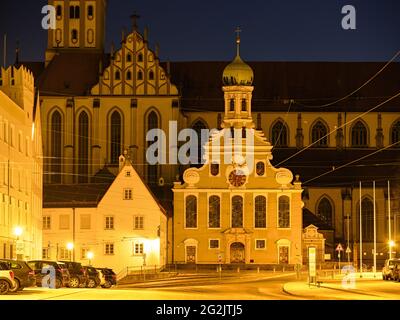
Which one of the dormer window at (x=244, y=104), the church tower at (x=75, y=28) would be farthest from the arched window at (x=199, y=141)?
the church tower at (x=75, y=28)

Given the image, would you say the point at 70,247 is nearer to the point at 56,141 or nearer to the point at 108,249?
the point at 108,249

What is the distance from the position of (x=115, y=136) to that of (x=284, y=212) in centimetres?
2012

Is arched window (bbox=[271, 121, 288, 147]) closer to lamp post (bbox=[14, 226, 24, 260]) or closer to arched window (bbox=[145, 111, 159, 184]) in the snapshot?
arched window (bbox=[145, 111, 159, 184])

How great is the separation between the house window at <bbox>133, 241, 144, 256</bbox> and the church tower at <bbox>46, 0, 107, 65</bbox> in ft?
114

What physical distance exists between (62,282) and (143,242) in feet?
170

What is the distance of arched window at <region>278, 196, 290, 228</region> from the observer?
114 m

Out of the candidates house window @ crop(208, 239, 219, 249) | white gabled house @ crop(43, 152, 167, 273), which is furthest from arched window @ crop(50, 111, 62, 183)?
house window @ crop(208, 239, 219, 249)

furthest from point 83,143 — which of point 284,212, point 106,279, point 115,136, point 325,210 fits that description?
point 106,279

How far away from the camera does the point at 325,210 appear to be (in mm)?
123500

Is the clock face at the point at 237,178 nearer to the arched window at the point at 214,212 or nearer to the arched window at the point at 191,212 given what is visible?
the arched window at the point at 214,212

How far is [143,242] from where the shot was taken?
106812mm

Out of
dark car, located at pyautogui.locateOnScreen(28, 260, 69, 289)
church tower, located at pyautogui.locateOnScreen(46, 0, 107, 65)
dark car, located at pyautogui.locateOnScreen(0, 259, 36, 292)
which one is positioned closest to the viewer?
dark car, located at pyautogui.locateOnScreen(0, 259, 36, 292)
